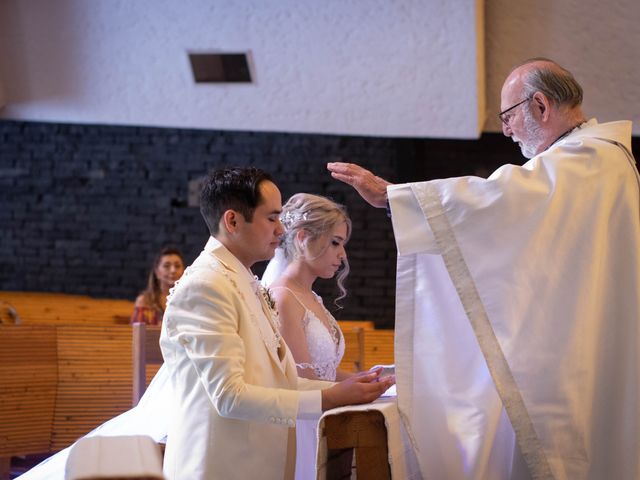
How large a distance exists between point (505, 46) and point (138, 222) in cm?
362

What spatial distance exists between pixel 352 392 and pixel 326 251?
1.23 metres

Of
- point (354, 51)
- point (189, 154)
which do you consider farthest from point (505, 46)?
point (189, 154)

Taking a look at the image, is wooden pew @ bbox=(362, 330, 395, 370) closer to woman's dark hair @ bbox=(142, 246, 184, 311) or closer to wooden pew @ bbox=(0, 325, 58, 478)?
wooden pew @ bbox=(0, 325, 58, 478)

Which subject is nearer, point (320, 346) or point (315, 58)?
point (320, 346)

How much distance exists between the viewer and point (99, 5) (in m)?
7.60

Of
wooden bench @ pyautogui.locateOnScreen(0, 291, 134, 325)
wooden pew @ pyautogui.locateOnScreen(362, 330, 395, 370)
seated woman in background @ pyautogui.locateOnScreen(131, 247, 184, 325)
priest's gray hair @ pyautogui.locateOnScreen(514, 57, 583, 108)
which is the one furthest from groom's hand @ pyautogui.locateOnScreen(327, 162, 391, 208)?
wooden bench @ pyautogui.locateOnScreen(0, 291, 134, 325)

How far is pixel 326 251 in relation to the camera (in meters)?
3.92

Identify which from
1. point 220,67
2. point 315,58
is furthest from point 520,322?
point 220,67

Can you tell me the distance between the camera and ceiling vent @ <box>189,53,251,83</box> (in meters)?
7.66

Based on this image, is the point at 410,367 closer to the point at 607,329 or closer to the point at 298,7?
the point at 607,329

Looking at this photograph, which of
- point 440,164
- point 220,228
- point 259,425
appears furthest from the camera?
point 440,164

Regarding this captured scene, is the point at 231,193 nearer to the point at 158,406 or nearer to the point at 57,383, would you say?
the point at 158,406

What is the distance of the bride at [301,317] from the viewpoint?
3693 mm

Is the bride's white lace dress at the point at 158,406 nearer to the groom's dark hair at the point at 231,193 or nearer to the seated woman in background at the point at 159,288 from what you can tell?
the groom's dark hair at the point at 231,193
